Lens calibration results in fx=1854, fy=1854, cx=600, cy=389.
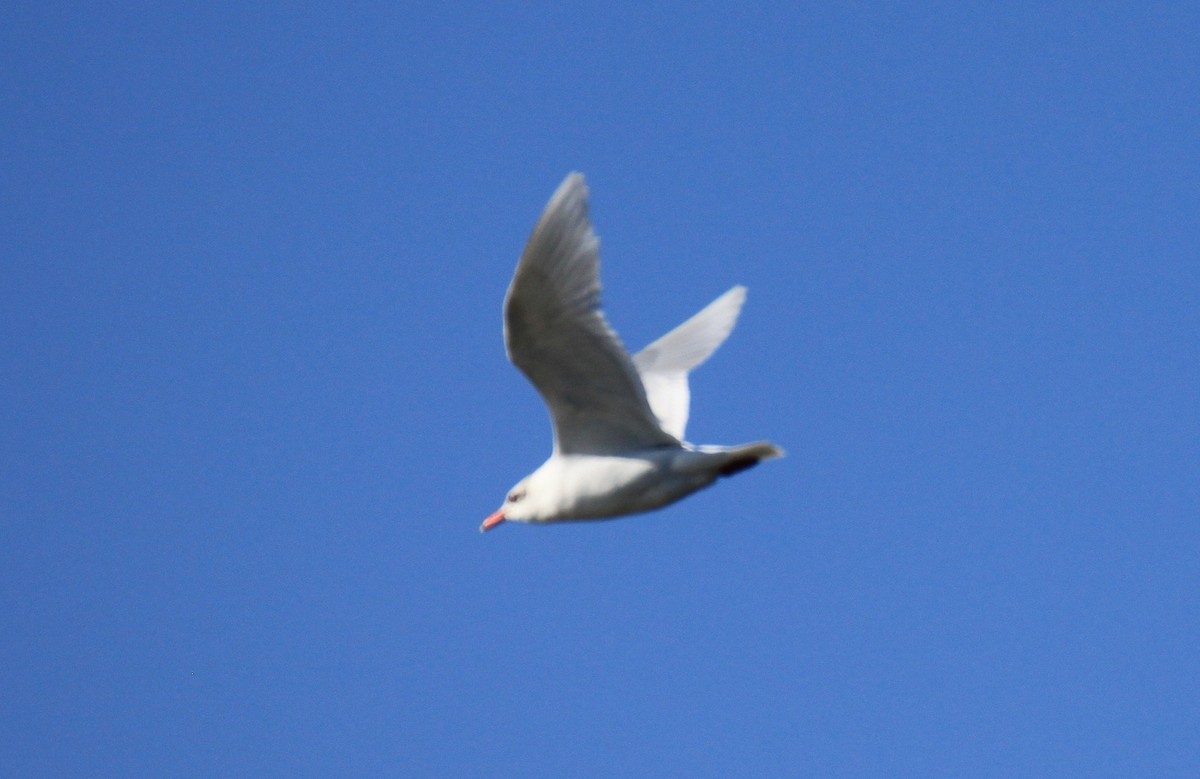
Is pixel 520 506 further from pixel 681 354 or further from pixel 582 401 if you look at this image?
pixel 681 354

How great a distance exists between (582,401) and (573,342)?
718 mm

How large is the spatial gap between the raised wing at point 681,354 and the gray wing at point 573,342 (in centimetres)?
205

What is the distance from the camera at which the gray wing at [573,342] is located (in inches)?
466

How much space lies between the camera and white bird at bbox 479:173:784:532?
11.9m

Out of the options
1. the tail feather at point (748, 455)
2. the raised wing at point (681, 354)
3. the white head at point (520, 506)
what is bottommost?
the tail feather at point (748, 455)

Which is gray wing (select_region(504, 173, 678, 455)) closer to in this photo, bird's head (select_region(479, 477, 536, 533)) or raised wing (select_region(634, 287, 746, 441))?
bird's head (select_region(479, 477, 536, 533))

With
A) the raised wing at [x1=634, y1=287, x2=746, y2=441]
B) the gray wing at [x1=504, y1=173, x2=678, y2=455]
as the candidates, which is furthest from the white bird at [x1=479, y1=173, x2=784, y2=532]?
the raised wing at [x1=634, y1=287, x2=746, y2=441]

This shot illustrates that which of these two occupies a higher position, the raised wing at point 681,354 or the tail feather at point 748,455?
the raised wing at point 681,354

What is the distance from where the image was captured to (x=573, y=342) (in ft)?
40.9

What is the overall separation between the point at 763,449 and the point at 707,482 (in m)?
0.75

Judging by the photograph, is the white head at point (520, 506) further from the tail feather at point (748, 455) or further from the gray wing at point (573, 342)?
the tail feather at point (748, 455)

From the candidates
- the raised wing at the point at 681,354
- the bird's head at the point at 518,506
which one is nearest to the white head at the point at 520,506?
the bird's head at the point at 518,506

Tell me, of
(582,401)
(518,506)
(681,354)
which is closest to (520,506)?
(518,506)

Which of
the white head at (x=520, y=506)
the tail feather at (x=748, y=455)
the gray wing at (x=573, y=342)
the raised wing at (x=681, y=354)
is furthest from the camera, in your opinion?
the raised wing at (x=681, y=354)
